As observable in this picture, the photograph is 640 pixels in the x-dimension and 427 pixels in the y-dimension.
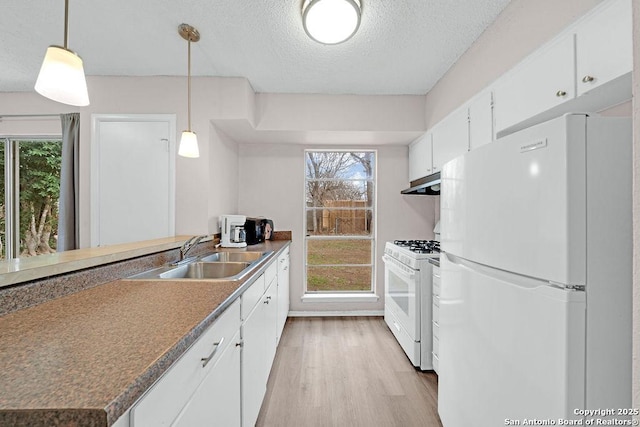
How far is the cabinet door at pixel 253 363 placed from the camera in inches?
52.7

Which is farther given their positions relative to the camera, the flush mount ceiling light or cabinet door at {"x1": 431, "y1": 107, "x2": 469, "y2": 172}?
cabinet door at {"x1": 431, "y1": 107, "x2": 469, "y2": 172}

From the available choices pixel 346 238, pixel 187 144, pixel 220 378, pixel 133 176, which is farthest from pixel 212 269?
pixel 346 238

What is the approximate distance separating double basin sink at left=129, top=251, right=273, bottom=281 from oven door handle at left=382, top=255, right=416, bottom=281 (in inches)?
46.8

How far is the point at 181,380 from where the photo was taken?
0.72 m

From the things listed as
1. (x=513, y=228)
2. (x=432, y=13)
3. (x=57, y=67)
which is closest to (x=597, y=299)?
(x=513, y=228)

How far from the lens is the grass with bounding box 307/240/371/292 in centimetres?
364

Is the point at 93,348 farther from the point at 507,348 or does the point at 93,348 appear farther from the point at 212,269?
the point at 212,269

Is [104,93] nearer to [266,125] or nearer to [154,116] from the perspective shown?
[154,116]

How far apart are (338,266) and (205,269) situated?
1.92 meters

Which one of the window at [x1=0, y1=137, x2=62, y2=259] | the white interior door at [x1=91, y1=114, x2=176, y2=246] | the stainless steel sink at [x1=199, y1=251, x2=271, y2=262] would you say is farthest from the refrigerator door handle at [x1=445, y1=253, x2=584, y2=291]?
the window at [x1=0, y1=137, x2=62, y2=259]

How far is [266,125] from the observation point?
296cm

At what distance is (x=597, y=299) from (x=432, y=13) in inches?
70.8

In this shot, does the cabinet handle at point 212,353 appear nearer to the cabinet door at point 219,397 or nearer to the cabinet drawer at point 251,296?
the cabinet door at point 219,397

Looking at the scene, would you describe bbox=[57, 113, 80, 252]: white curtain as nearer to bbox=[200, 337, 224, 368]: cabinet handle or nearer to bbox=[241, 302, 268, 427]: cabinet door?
bbox=[241, 302, 268, 427]: cabinet door
